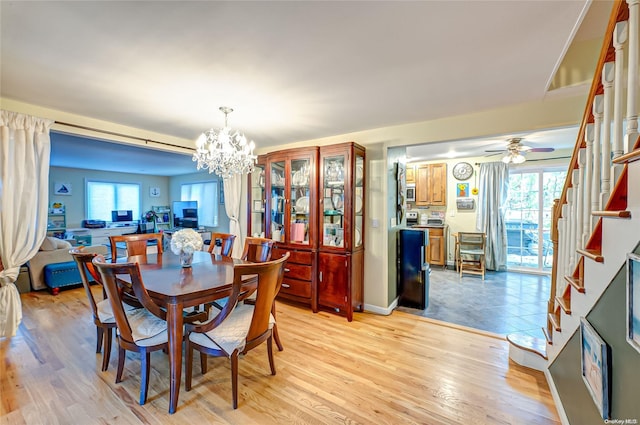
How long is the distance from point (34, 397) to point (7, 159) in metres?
2.11

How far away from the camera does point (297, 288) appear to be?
3.50m

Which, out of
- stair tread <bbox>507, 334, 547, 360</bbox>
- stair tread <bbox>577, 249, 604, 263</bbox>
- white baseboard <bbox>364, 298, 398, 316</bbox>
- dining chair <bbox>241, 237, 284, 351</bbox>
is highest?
stair tread <bbox>577, 249, 604, 263</bbox>

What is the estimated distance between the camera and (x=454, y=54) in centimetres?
174

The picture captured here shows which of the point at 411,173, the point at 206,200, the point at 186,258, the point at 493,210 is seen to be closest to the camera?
the point at 186,258

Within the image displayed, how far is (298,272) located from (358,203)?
1191 mm

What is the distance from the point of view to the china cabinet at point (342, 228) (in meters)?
3.20

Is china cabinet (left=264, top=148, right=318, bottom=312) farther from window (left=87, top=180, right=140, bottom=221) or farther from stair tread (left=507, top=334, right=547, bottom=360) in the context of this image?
window (left=87, top=180, right=140, bottom=221)

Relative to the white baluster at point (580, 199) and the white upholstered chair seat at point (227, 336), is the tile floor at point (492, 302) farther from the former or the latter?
the white upholstered chair seat at point (227, 336)

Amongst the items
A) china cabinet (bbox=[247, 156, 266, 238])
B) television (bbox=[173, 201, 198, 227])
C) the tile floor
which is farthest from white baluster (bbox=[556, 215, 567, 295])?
television (bbox=[173, 201, 198, 227])

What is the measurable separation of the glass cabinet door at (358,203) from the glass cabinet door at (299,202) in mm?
627

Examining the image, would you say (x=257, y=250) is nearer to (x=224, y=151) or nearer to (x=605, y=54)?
(x=224, y=151)

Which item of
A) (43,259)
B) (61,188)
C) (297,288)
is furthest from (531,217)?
(61,188)

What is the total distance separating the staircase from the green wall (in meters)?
0.06

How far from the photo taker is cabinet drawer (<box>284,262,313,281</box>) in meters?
3.42
